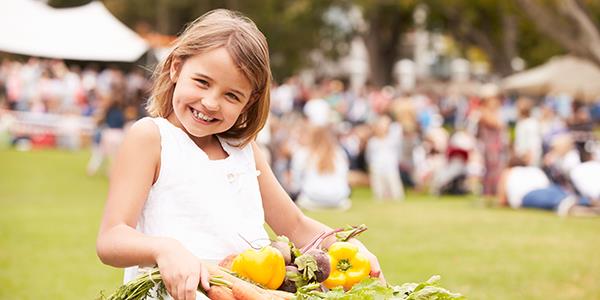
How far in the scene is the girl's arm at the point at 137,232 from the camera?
106 inches

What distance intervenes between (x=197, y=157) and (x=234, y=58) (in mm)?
378

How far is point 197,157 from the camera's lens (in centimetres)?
320

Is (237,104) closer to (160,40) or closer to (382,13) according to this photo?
(160,40)

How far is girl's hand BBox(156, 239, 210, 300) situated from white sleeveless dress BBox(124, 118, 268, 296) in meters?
0.36

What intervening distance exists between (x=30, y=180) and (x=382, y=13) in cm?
3438

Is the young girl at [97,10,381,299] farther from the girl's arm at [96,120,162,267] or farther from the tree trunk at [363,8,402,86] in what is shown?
the tree trunk at [363,8,402,86]

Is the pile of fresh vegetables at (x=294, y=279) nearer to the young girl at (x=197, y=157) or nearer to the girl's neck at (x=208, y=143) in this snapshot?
the young girl at (x=197, y=157)

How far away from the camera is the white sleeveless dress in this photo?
3.12m

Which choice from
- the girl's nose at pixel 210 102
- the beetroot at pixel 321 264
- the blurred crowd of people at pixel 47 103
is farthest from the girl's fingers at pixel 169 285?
the blurred crowd of people at pixel 47 103

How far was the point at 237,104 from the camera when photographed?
311 centimetres

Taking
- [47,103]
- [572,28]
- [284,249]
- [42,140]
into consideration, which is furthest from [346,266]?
[47,103]

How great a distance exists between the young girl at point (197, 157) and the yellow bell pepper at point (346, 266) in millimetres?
77

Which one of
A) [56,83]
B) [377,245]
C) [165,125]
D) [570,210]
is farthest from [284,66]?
[165,125]

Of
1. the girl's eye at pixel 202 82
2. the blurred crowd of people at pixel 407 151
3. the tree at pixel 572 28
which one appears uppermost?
the girl's eye at pixel 202 82
